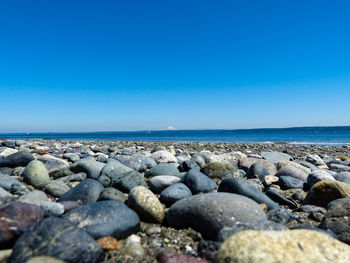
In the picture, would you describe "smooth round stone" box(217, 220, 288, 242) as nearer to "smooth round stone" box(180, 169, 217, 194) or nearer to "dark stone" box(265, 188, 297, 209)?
"smooth round stone" box(180, 169, 217, 194)

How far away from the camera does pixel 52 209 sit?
96.6 inches

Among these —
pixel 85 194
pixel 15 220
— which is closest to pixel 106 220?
pixel 15 220

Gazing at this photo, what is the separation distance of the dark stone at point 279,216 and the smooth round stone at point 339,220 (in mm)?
390

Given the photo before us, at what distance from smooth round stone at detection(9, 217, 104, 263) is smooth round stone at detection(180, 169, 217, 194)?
1913 millimetres

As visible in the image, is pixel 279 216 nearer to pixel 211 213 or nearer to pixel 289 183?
pixel 211 213

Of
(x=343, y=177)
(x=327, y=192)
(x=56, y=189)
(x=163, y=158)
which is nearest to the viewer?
(x=327, y=192)

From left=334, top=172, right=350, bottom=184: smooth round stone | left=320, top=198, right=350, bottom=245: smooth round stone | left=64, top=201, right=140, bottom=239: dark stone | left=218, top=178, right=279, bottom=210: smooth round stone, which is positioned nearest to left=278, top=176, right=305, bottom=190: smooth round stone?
left=334, top=172, right=350, bottom=184: smooth round stone

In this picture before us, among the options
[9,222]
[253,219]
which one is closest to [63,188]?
[9,222]

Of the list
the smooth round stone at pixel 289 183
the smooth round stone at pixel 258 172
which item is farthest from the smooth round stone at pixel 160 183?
the smooth round stone at pixel 289 183

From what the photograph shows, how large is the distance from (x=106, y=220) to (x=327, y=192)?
121 inches

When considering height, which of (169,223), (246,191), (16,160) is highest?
(16,160)

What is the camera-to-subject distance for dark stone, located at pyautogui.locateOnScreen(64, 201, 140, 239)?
2232 mm

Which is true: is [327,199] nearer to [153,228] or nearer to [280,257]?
[280,257]

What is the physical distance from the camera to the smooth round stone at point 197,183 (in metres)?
3.61
